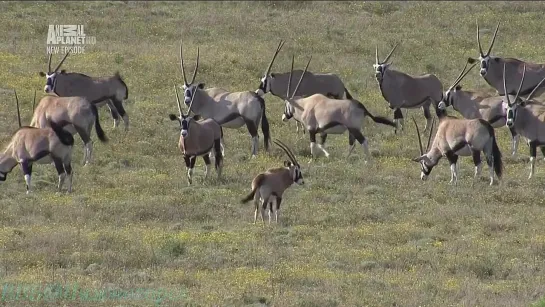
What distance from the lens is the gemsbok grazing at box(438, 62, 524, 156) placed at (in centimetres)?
2453

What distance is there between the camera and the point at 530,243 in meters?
16.8

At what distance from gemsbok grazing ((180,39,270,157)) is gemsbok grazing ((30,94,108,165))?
2535mm

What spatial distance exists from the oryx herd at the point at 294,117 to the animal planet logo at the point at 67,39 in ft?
27.6

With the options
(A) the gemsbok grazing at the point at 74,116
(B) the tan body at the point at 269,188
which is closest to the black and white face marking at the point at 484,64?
(A) the gemsbok grazing at the point at 74,116

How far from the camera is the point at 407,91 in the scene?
27.7m

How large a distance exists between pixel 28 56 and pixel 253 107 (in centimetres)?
1119

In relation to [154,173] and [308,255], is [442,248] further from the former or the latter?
[154,173]

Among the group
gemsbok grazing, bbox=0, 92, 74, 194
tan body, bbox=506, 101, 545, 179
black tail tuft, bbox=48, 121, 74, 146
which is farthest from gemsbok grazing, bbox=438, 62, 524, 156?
gemsbok grazing, bbox=0, 92, 74, 194

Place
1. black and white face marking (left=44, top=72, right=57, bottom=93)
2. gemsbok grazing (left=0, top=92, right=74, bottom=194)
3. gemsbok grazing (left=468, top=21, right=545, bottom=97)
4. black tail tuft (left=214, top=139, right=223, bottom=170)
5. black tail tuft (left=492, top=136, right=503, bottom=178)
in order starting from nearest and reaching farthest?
1. gemsbok grazing (left=0, top=92, right=74, bottom=194)
2. black tail tuft (left=492, top=136, right=503, bottom=178)
3. black tail tuft (left=214, top=139, right=223, bottom=170)
4. black and white face marking (left=44, top=72, right=57, bottom=93)
5. gemsbok grazing (left=468, top=21, right=545, bottom=97)

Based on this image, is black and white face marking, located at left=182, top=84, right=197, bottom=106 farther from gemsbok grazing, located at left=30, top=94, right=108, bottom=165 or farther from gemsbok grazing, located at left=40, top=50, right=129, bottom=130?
gemsbok grazing, located at left=30, top=94, right=108, bottom=165

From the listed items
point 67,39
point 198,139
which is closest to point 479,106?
point 198,139

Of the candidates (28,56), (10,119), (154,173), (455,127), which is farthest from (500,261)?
(28,56)

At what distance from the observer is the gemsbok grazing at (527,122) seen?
888 inches

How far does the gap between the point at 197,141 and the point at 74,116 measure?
9.11 feet
